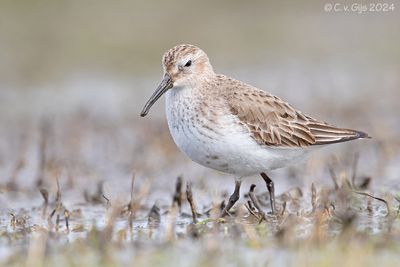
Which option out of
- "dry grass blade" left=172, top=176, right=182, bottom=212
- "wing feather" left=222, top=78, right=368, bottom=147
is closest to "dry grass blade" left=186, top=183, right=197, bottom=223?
"dry grass blade" left=172, top=176, right=182, bottom=212

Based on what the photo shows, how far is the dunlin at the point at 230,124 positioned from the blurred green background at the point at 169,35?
6.81 meters

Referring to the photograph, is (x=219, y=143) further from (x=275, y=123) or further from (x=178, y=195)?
(x=178, y=195)

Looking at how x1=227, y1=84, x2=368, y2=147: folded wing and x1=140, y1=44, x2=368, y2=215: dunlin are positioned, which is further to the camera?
x1=227, y1=84, x2=368, y2=147: folded wing

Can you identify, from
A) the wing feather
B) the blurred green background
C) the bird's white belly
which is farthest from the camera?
the blurred green background

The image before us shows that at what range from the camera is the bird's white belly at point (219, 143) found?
7035 millimetres

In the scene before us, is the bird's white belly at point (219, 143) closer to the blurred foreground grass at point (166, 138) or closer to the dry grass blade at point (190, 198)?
the dry grass blade at point (190, 198)

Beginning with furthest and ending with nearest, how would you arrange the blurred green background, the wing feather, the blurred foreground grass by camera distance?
the blurred green background
the wing feather
the blurred foreground grass

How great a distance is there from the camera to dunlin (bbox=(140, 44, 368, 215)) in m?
7.09

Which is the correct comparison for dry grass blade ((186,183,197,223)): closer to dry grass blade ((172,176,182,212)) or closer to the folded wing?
dry grass blade ((172,176,182,212))

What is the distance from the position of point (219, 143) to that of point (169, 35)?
9100mm

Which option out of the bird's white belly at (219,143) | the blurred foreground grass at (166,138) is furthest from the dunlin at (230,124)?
the blurred foreground grass at (166,138)

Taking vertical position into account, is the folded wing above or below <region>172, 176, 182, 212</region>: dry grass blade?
above

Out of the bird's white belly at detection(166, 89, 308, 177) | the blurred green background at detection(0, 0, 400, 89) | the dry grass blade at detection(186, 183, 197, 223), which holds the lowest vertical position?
the dry grass blade at detection(186, 183, 197, 223)

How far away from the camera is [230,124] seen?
717 cm
